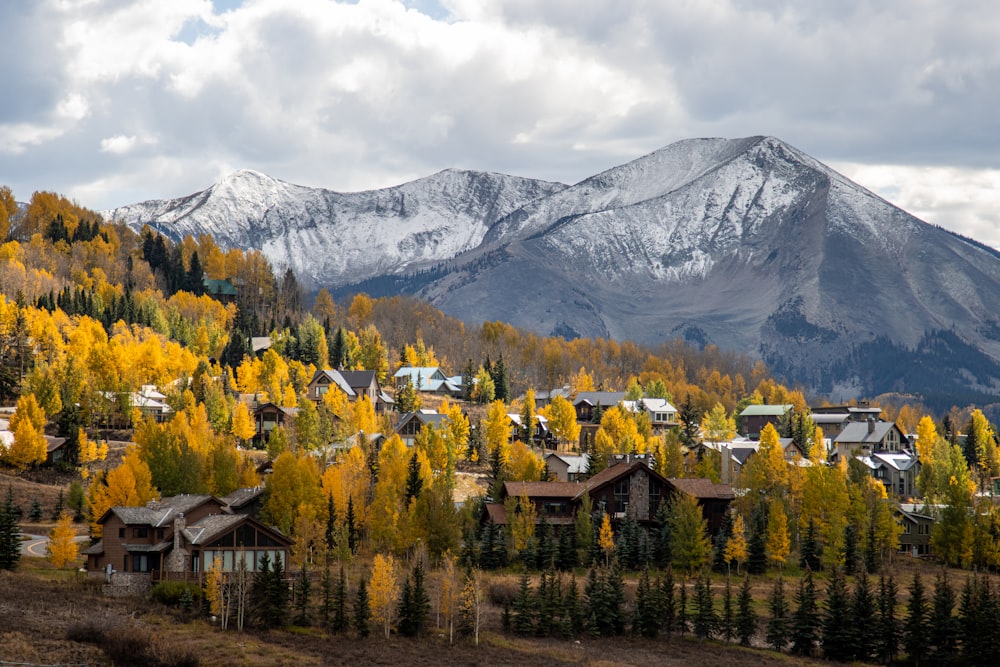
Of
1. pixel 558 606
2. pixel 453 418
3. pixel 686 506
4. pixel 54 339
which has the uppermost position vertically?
pixel 54 339

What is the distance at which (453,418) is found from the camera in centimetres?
13525

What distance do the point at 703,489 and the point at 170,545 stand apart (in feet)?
144

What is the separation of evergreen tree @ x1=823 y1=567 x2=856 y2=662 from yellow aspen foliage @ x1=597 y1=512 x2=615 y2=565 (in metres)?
20.9

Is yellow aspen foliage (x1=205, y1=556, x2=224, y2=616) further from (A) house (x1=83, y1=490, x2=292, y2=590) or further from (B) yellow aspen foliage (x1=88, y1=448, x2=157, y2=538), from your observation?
(B) yellow aspen foliage (x1=88, y1=448, x2=157, y2=538)

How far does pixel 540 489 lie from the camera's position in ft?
319

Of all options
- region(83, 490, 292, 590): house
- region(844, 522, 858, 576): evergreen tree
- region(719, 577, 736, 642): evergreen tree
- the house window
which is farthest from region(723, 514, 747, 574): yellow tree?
region(83, 490, 292, 590): house

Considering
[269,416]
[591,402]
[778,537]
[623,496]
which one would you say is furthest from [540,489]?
[591,402]

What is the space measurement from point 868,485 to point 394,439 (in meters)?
44.4

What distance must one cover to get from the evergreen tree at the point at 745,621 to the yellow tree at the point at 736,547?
48.1ft

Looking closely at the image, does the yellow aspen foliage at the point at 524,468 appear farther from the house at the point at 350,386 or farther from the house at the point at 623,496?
the house at the point at 350,386

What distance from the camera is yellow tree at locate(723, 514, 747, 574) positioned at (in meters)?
89.2

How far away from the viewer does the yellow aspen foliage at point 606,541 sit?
9025cm

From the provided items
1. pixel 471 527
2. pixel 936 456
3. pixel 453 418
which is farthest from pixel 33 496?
pixel 936 456

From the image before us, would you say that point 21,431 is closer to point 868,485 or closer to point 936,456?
point 868,485
